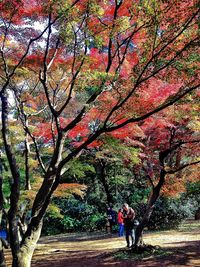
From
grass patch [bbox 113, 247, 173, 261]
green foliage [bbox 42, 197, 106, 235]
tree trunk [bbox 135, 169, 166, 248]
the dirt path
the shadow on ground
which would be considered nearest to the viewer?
the shadow on ground

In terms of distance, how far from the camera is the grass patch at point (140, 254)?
9.56 meters

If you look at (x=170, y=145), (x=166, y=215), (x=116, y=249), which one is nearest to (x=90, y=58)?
(x=170, y=145)

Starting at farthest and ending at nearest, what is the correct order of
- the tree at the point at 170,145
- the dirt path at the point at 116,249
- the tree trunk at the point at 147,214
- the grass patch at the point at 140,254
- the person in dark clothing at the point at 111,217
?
1. the person in dark clothing at the point at 111,217
2. the tree trunk at the point at 147,214
3. the grass patch at the point at 140,254
4. the tree at the point at 170,145
5. the dirt path at the point at 116,249

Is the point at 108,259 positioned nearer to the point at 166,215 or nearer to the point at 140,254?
the point at 140,254

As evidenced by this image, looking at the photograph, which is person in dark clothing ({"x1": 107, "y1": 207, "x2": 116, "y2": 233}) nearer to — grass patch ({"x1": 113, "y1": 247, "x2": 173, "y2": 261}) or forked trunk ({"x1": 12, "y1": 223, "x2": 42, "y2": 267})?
grass patch ({"x1": 113, "y1": 247, "x2": 173, "y2": 261})

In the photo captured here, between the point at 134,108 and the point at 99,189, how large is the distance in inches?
570

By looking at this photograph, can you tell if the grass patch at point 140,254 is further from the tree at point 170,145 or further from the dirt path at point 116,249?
the tree at point 170,145

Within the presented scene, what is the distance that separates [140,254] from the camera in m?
9.89

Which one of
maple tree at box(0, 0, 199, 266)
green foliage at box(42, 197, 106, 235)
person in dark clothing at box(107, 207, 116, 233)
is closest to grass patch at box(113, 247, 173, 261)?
maple tree at box(0, 0, 199, 266)

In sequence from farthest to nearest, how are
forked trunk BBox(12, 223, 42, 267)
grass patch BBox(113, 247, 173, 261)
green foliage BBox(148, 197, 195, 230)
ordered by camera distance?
green foliage BBox(148, 197, 195, 230) < grass patch BBox(113, 247, 173, 261) < forked trunk BBox(12, 223, 42, 267)

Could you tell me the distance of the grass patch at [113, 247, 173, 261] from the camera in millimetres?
9561

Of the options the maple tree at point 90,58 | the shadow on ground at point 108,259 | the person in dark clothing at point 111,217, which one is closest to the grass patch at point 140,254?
the shadow on ground at point 108,259

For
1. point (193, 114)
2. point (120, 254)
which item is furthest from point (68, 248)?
point (193, 114)

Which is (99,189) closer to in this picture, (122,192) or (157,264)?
(122,192)
